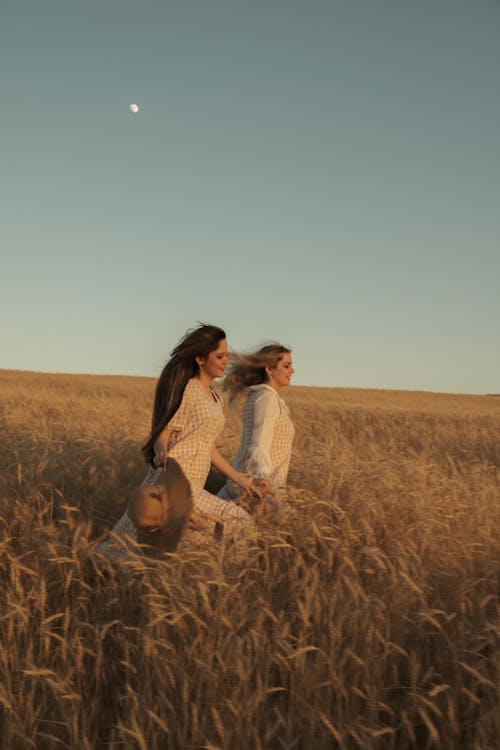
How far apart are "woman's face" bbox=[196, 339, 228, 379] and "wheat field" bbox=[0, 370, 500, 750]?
1000mm

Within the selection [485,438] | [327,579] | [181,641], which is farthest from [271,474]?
[485,438]

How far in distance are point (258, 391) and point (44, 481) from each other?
1.85 m

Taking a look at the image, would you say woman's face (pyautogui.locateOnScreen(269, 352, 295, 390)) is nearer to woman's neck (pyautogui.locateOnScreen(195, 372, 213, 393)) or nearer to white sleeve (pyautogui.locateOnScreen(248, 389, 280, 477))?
white sleeve (pyautogui.locateOnScreen(248, 389, 280, 477))

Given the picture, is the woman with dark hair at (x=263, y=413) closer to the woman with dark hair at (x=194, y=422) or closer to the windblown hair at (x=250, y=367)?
the windblown hair at (x=250, y=367)

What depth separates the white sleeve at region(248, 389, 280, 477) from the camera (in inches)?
164

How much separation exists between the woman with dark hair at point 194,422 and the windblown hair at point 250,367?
46 centimetres

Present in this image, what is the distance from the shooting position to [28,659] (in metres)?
2.38

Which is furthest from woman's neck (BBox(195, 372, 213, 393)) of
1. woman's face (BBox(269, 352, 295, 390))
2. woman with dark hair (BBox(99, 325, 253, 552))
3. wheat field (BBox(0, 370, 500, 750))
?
wheat field (BBox(0, 370, 500, 750))

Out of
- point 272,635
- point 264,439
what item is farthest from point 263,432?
point 272,635

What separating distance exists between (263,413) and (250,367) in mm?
441

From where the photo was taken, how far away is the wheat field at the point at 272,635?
2131 mm

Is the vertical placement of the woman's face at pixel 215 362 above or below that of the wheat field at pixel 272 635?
above

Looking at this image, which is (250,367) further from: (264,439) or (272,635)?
(272,635)

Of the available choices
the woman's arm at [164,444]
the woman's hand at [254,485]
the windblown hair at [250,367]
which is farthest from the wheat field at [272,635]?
the windblown hair at [250,367]
